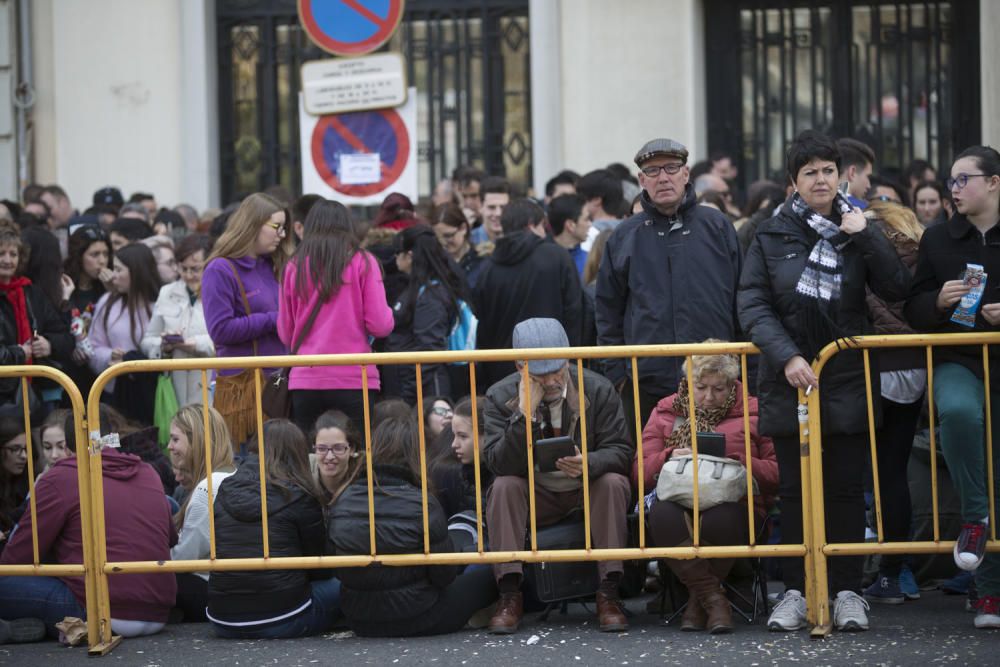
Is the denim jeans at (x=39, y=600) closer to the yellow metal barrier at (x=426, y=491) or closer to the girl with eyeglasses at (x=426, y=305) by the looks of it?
the yellow metal barrier at (x=426, y=491)

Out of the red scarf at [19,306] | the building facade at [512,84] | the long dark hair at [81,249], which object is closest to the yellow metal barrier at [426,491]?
the red scarf at [19,306]

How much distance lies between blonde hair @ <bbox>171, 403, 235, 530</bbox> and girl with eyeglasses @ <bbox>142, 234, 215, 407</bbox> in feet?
6.45

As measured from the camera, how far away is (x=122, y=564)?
7152 mm

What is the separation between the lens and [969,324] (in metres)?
6.88

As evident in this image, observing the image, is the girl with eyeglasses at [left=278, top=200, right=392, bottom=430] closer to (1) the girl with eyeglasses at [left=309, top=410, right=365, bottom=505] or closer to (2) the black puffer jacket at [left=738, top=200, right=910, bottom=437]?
(1) the girl with eyeglasses at [left=309, top=410, right=365, bottom=505]

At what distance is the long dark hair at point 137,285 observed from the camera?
10273mm

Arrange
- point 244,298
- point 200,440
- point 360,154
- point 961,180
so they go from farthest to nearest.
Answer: point 360,154 → point 244,298 → point 200,440 → point 961,180

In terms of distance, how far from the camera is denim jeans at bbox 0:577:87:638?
24.3 ft

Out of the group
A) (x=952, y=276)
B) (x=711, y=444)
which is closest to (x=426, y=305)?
(x=711, y=444)

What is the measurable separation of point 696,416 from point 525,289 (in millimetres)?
2299

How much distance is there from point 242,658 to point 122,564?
0.70 m

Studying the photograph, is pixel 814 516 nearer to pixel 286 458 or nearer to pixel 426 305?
pixel 286 458

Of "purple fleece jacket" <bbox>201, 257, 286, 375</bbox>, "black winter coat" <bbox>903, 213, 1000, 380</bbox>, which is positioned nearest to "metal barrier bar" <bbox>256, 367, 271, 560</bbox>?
"purple fleece jacket" <bbox>201, 257, 286, 375</bbox>

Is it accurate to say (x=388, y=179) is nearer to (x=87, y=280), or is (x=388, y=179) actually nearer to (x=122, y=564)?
(x=87, y=280)
